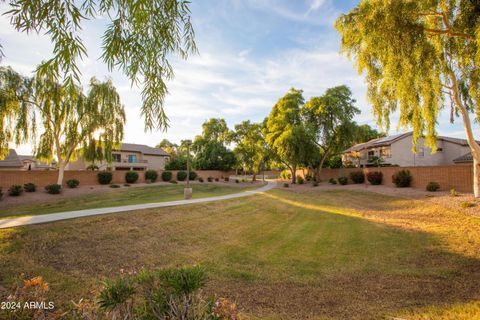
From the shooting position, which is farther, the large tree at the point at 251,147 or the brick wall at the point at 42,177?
the large tree at the point at 251,147

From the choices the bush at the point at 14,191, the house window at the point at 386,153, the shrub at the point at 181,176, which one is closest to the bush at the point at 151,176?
the shrub at the point at 181,176

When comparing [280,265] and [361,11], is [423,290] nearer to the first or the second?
[280,265]

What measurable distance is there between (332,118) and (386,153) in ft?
38.5

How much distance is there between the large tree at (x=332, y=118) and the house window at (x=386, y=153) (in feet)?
28.4

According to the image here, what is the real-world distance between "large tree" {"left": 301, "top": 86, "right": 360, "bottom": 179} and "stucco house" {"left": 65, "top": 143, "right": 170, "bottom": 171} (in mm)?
29646

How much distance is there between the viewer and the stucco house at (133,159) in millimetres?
38844

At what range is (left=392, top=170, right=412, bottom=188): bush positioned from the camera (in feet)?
68.5

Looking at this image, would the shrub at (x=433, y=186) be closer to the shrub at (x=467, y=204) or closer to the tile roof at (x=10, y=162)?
the shrub at (x=467, y=204)

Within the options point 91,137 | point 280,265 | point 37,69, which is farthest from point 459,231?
point 91,137

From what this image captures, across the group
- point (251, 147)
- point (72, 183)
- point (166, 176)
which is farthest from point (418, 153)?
point (72, 183)

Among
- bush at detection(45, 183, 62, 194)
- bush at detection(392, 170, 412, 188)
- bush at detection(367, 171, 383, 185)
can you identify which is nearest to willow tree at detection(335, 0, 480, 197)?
bush at detection(392, 170, 412, 188)

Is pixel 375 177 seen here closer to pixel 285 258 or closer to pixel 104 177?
pixel 285 258

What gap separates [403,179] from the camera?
21.0 m

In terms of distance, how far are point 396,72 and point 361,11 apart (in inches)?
118
